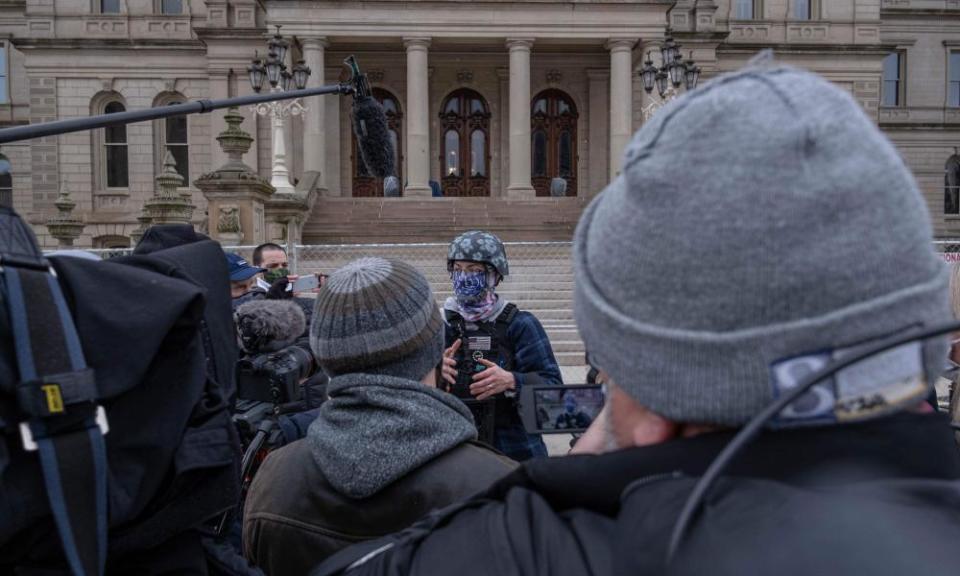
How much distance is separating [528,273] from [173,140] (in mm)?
18022

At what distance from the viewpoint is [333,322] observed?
1.95m

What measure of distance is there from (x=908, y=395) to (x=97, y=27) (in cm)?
3106

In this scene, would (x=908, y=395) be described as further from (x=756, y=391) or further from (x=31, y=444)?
(x=31, y=444)

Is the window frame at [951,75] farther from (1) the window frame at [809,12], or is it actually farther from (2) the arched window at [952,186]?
(1) the window frame at [809,12]

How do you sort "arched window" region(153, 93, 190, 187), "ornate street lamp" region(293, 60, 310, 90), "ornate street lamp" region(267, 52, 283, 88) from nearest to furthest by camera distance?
"ornate street lamp" region(267, 52, 283, 88), "ornate street lamp" region(293, 60, 310, 90), "arched window" region(153, 93, 190, 187)

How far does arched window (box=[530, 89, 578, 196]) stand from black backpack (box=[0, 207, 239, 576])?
26.3m

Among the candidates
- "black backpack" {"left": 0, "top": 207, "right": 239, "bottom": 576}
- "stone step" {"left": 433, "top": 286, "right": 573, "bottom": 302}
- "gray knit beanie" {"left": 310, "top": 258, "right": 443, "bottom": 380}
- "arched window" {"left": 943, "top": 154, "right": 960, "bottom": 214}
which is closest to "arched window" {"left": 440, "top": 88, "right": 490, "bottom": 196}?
"stone step" {"left": 433, "top": 286, "right": 573, "bottom": 302}

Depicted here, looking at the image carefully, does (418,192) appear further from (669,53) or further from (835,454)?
(835,454)

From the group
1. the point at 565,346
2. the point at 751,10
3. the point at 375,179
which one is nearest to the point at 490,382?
the point at 565,346

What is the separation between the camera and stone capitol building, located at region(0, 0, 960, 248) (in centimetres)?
2317

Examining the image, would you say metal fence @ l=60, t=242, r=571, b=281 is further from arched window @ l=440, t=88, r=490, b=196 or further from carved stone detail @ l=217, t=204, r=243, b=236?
arched window @ l=440, t=88, r=490, b=196

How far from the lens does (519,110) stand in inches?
922

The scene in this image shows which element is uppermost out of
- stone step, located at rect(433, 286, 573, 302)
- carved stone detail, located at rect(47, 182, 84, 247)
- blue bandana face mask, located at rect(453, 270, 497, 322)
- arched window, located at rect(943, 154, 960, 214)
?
arched window, located at rect(943, 154, 960, 214)

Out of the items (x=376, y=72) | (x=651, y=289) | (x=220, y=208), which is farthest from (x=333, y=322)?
(x=376, y=72)
